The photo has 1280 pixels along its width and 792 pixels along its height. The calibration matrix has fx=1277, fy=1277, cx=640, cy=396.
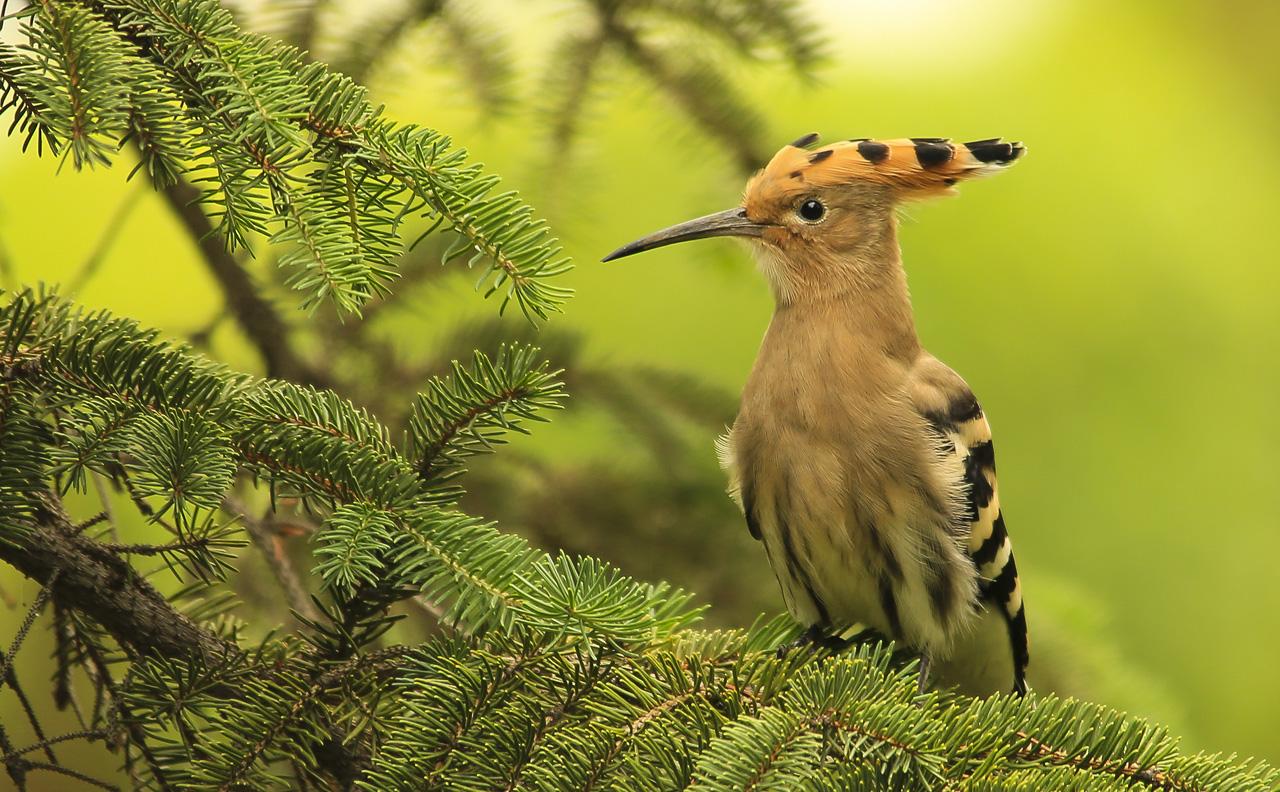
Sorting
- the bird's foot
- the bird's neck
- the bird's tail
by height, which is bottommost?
the bird's foot

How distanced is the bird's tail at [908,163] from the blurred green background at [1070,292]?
56 cm

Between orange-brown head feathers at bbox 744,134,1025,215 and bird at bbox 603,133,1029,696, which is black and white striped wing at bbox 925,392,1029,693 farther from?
orange-brown head feathers at bbox 744,134,1025,215

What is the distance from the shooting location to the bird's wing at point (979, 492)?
2.13m

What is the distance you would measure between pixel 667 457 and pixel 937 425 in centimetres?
57

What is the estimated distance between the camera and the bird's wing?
2131 mm

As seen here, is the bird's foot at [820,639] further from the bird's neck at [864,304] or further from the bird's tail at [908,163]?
the bird's tail at [908,163]

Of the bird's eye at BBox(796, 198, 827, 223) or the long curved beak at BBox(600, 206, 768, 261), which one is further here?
the bird's eye at BBox(796, 198, 827, 223)

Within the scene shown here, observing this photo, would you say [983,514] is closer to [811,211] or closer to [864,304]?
[864,304]

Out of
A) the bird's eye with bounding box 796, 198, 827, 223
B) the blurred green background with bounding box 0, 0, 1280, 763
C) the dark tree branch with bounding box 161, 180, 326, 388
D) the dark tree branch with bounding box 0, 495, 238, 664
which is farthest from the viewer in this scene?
the blurred green background with bounding box 0, 0, 1280, 763

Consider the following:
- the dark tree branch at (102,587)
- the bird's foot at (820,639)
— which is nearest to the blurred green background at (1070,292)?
the bird's foot at (820,639)

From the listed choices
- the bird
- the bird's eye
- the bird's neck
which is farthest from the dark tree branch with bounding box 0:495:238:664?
the bird's eye

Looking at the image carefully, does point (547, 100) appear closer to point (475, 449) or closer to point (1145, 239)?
point (475, 449)

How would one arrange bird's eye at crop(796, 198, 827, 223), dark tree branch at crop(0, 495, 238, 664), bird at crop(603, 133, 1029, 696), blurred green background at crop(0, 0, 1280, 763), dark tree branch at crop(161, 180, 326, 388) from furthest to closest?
blurred green background at crop(0, 0, 1280, 763), bird's eye at crop(796, 198, 827, 223), dark tree branch at crop(161, 180, 326, 388), bird at crop(603, 133, 1029, 696), dark tree branch at crop(0, 495, 238, 664)

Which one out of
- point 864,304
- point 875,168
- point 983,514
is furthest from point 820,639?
point 875,168
